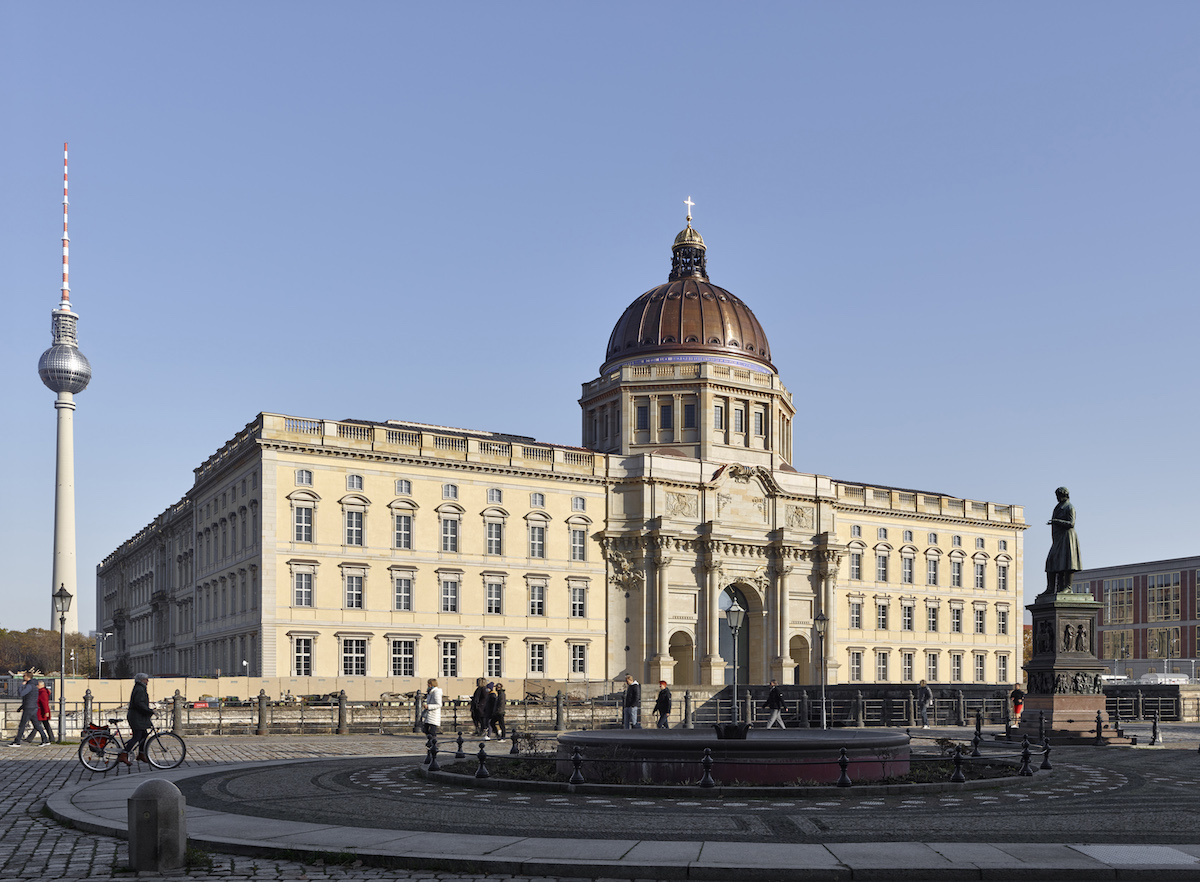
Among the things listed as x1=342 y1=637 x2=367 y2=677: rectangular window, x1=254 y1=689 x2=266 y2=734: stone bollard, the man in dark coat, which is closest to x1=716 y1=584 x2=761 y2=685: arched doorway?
x1=342 y1=637 x2=367 y2=677: rectangular window

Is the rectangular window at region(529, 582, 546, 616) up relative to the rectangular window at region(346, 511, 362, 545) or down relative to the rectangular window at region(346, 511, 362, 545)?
down

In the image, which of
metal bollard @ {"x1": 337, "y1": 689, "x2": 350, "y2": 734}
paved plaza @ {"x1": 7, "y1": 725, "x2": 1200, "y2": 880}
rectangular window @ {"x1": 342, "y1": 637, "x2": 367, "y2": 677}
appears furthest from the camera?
rectangular window @ {"x1": 342, "y1": 637, "x2": 367, "y2": 677}

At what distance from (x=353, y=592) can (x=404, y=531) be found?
14.7 ft

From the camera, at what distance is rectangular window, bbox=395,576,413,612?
69.0m

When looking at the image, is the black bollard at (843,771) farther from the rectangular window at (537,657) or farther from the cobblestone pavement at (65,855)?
the rectangular window at (537,657)

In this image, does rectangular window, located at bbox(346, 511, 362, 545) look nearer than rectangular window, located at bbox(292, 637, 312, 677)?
No

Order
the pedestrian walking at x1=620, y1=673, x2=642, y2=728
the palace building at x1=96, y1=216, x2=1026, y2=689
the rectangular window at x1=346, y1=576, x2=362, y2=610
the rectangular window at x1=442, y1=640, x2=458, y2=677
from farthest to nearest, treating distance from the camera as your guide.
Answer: the rectangular window at x1=442, y1=640, x2=458, y2=677 < the rectangular window at x1=346, y1=576, x2=362, y2=610 < the palace building at x1=96, y1=216, x2=1026, y2=689 < the pedestrian walking at x1=620, y1=673, x2=642, y2=728

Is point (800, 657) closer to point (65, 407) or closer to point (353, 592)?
point (353, 592)

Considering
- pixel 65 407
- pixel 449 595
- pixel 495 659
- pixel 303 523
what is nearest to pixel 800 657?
pixel 495 659

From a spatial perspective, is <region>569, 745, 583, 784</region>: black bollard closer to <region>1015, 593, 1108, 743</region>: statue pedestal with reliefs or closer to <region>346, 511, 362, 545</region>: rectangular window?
<region>1015, 593, 1108, 743</region>: statue pedestal with reliefs

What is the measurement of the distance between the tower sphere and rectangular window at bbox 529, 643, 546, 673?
105m

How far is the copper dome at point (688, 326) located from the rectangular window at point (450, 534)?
23681 millimetres

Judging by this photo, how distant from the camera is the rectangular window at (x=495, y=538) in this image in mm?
72625

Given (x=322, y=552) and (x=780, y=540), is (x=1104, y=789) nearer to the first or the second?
(x=322, y=552)
